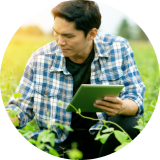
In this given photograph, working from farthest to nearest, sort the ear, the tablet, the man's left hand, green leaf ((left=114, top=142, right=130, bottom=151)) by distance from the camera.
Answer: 1. the ear
2. the man's left hand
3. the tablet
4. green leaf ((left=114, top=142, right=130, bottom=151))

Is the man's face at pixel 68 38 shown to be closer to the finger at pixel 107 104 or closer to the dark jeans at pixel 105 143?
the finger at pixel 107 104

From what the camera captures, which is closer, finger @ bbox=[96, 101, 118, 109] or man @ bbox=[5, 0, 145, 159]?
finger @ bbox=[96, 101, 118, 109]

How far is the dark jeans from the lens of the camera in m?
1.62

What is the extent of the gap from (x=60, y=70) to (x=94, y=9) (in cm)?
55

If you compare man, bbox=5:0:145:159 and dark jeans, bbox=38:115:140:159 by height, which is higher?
man, bbox=5:0:145:159

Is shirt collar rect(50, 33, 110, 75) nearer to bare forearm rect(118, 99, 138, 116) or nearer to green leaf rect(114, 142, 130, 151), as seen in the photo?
bare forearm rect(118, 99, 138, 116)

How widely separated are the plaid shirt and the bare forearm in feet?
0.18

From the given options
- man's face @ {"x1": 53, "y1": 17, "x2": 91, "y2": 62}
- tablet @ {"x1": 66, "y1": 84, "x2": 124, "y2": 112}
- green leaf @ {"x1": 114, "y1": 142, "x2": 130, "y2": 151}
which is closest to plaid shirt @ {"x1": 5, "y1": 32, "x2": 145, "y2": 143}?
man's face @ {"x1": 53, "y1": 17, "x2": 91, "y2": 62}

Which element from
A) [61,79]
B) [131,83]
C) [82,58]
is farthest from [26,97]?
[131,83]

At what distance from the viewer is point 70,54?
1776mm

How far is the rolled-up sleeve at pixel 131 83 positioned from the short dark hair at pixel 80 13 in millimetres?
347

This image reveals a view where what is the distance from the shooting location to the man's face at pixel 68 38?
1682 millimetres

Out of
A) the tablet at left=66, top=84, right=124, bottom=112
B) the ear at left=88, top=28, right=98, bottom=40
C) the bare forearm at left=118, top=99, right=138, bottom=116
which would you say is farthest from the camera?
the ear at left=88, top=28, right=98, bottom=40

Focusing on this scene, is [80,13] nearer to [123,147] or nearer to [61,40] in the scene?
[61,40]
